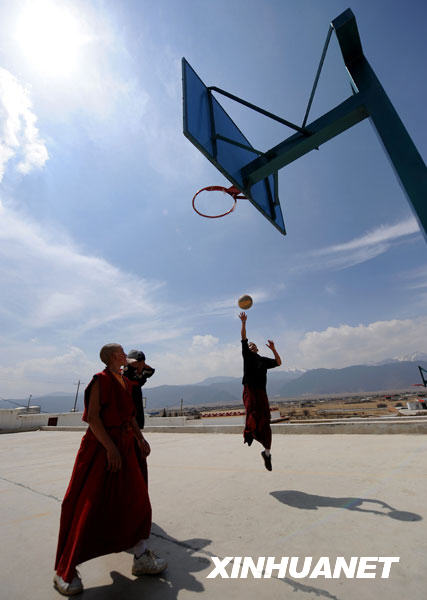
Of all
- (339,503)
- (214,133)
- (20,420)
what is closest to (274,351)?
(339,503)

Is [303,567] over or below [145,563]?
below

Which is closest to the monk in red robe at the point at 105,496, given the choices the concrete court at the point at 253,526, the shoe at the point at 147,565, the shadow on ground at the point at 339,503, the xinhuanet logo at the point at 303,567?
the shoe at the point at 147,565

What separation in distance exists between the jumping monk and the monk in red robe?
8.39ft

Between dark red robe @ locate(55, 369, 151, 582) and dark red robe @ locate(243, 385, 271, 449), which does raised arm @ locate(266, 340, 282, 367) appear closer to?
dark red robe @ locate(243, 385, 271, 449)

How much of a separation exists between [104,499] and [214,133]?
539 centimetres

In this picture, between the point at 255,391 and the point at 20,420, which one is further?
the point at 20,420

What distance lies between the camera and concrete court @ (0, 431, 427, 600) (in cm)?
183

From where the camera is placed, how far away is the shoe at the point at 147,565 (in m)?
2.01

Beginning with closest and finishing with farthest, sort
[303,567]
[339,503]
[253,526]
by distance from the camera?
[303,567] < [253,526] < [339,503]

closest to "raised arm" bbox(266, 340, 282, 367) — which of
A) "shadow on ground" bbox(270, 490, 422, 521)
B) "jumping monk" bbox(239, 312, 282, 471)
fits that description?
"jumping monk" bbox(239, 312, 282, 471)

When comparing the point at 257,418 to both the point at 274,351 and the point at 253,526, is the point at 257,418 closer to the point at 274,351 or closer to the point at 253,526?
the point at 274,351

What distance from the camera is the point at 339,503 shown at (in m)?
3.11

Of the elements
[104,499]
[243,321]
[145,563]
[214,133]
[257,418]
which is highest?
[214,133]

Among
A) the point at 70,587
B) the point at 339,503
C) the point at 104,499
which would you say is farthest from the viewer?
the point at 339,503
